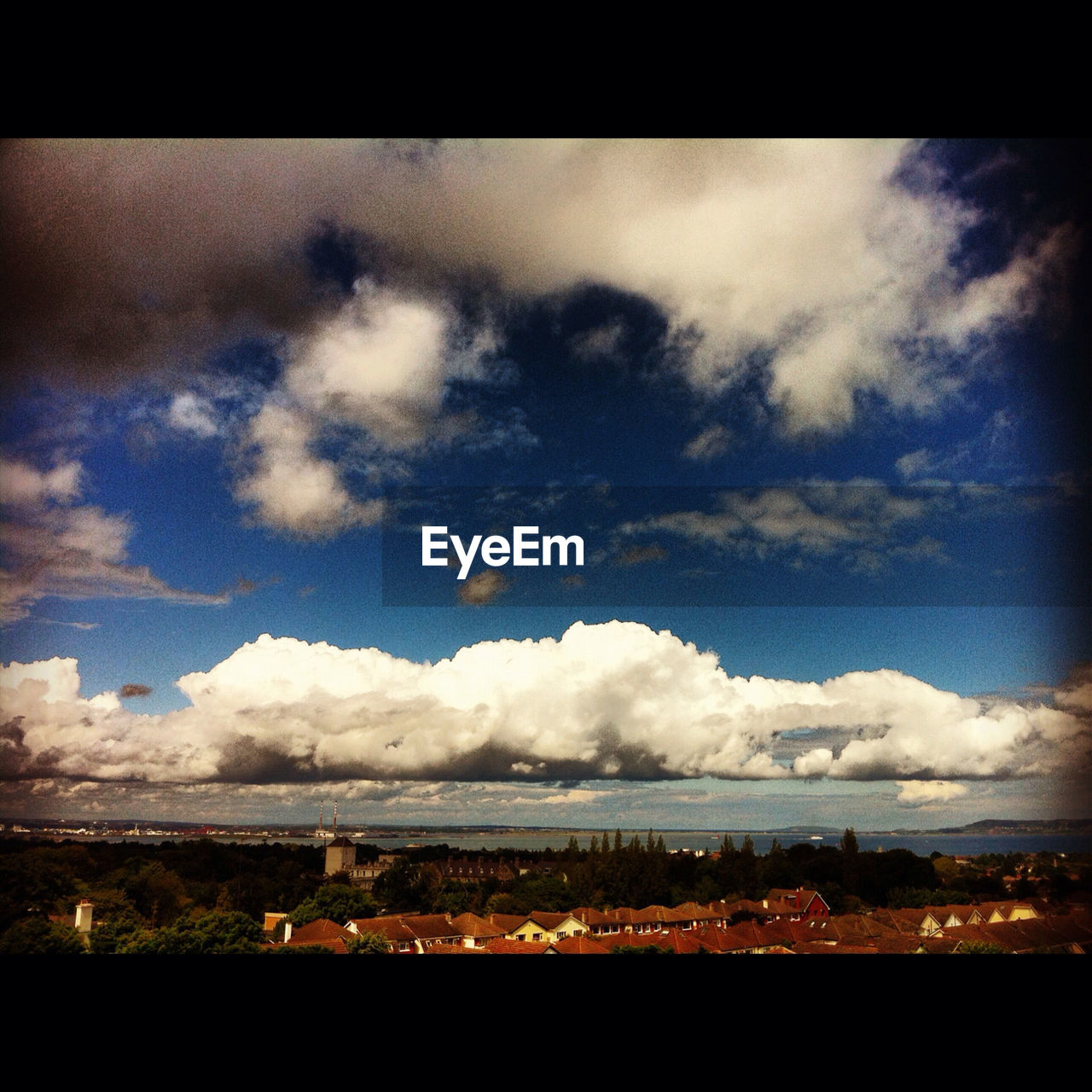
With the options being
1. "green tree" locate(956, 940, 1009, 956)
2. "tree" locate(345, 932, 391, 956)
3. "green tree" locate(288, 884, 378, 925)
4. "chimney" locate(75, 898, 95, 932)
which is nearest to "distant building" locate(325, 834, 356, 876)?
"green tree" locate(288, 884, 378, 925)

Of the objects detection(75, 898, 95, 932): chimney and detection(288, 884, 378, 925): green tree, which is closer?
detection(75, 898, 95, 932): chimney

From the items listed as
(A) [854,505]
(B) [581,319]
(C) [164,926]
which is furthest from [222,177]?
(C) [164,926]

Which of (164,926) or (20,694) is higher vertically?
(20,694)

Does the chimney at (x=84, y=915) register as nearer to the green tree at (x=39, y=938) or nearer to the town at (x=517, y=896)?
the town at (x=517, y=896)

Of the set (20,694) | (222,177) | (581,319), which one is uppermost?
(222,177)

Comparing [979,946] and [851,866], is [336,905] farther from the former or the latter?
[979,946]

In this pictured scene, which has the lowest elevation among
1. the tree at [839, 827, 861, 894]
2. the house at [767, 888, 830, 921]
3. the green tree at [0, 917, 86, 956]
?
the house at [767, 888, 830, 921]

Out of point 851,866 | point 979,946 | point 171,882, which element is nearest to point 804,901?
point 851,866

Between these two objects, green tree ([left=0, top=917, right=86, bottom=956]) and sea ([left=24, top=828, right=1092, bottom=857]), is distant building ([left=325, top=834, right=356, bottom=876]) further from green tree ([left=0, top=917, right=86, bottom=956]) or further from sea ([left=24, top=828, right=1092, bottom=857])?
green tree ([left=0, top=917, right=86, bottom=956])

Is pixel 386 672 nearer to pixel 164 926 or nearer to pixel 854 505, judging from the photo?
pixel 164 926
